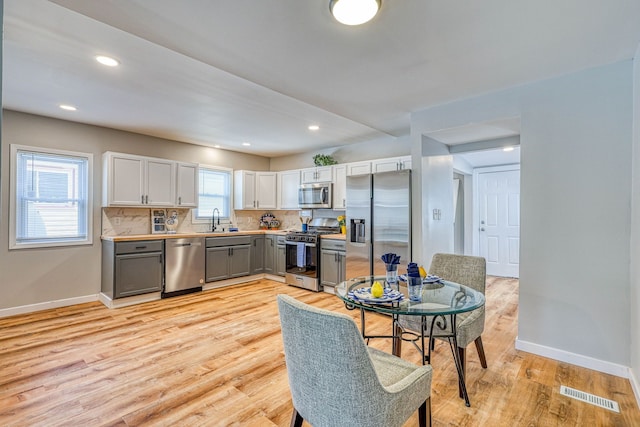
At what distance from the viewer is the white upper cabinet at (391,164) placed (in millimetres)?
4660

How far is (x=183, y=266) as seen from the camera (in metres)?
4.73

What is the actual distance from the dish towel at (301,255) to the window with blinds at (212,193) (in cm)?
178

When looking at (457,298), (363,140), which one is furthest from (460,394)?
(363,140)

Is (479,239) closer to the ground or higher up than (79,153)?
closer to the ground

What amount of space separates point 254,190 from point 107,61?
3769 mm

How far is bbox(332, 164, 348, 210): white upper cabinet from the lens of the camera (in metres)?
5.32

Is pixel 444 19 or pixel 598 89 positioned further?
pixel 598 89

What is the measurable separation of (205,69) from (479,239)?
587cm

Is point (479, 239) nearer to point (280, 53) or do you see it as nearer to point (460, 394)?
point (460, 394)

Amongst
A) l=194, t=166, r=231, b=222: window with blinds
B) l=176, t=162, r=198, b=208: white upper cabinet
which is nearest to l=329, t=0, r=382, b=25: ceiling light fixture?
l=176, t=162, r=198, b=208: white upper cabinet

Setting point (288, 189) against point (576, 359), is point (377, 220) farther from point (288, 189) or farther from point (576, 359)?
point (288, 189)

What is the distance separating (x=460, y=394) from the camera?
2.17 meters

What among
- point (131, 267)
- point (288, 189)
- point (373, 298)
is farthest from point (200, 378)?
point (288, 189)

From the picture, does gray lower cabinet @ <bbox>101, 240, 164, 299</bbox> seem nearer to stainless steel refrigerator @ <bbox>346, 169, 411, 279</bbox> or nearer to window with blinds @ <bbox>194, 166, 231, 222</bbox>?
window with blinds @ <bbox>194, 166, 231, 222</bbox>
